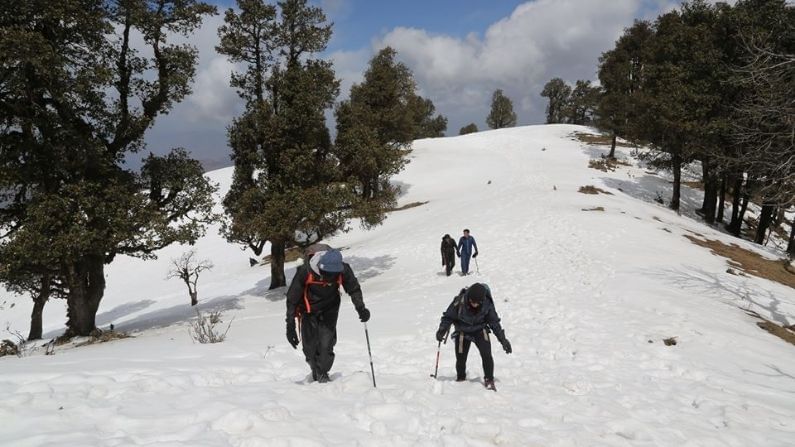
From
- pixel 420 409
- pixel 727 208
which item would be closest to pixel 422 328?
pixel 420 409

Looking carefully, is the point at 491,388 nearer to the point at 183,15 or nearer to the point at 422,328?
the point at 422,328

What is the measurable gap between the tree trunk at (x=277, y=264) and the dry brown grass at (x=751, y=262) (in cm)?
2000

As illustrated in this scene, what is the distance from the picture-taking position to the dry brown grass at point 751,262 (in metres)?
19.0

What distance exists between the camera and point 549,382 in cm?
848

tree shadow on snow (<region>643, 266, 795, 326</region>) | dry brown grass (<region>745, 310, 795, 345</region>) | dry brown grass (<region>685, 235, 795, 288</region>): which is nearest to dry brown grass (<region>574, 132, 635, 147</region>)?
dry brown grass (<region>685, 235, 795, 288</region>)

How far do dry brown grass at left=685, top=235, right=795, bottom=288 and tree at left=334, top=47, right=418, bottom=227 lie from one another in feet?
51.8

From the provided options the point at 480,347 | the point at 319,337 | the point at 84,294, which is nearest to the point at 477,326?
the point at 480,347

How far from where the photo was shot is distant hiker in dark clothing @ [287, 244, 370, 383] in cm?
694

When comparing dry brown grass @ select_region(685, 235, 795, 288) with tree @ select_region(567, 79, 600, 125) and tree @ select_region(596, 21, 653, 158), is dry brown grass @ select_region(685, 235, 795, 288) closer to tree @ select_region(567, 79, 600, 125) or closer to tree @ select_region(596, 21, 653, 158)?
tree @ select_region(596, 21, 653, 158)

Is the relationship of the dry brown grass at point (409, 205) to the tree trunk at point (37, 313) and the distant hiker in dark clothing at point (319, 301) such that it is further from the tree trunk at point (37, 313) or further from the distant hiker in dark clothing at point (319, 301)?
the distant hiker in dark clothing at point (319, 301)

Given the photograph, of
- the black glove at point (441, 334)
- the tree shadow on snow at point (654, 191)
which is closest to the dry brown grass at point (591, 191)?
the tree shadow on snow at point (654, 191)

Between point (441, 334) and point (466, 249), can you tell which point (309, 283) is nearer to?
point (441, 334)

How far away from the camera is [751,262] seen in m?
20.5

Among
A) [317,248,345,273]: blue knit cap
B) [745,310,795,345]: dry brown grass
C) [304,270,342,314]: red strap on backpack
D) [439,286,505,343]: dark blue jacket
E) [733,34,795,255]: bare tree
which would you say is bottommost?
[745,310,795,345]: dry brown grass
